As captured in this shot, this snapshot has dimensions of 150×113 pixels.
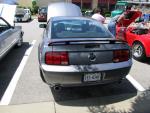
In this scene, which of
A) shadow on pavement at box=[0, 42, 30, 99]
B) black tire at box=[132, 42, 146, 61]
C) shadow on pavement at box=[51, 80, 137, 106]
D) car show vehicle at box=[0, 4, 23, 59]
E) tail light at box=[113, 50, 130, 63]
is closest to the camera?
tail light at box=[113, 50, 130, 63]

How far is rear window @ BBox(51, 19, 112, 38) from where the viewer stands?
18.8 ft

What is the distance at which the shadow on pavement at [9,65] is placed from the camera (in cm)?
639

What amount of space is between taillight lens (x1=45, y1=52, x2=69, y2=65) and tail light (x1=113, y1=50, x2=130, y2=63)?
899 millimetres

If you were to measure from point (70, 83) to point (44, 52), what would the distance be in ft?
2.35

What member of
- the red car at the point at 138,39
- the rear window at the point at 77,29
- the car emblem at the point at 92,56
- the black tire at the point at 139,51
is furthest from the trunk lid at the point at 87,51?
the black tire at the point at 139,51

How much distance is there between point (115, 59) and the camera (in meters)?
5.13

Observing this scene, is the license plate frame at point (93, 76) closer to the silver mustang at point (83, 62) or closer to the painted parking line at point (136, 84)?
the silver mustang at point (83, 62)

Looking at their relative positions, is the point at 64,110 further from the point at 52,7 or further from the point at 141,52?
the point at 52,7

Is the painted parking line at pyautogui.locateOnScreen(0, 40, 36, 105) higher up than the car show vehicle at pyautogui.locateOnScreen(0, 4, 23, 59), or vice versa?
the car show vehicle at pyautogui.locateOnScreen(0, 4, 23, 59)

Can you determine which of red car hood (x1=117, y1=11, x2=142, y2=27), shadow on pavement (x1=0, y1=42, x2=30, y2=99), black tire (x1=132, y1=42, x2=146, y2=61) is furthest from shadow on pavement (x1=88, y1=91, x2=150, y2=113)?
red car hood (x1=117, y1=11, x2=142, y2=27)

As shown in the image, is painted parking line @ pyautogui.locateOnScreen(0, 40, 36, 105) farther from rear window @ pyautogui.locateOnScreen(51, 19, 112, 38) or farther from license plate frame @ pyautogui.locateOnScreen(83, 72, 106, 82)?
license plate frame @ pyautogui.locateOnScreen(83, 72, 106, 82)

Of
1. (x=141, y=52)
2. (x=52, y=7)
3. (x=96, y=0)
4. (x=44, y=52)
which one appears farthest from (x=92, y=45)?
(x=96, y=0)

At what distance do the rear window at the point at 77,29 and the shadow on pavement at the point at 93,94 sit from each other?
1092mm

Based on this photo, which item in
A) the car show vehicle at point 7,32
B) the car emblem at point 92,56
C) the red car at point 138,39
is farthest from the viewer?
the red car at point 138,39
